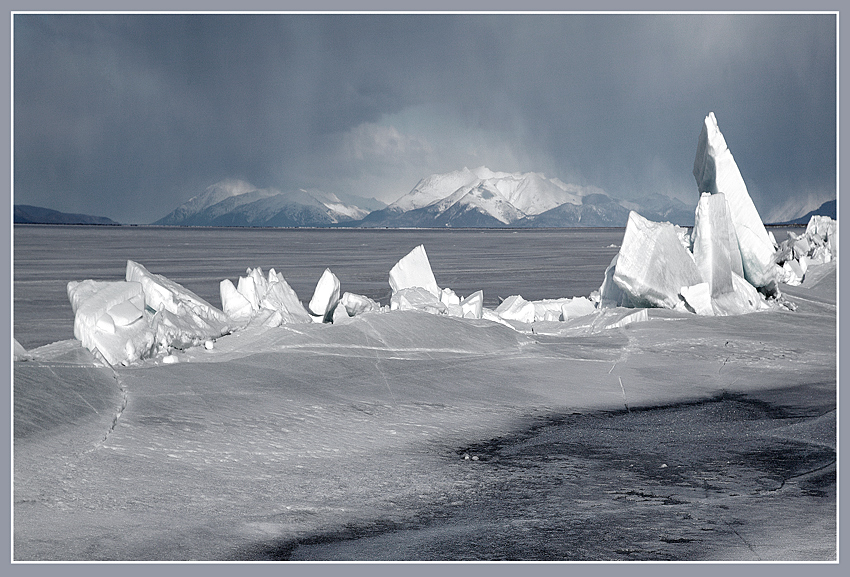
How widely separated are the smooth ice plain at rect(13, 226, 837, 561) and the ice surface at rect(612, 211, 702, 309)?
39.5 inches

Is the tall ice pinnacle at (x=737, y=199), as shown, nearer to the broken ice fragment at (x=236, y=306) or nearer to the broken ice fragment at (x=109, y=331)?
the broken ice fragment at (x=236, y=306)

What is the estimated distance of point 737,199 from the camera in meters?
11.4

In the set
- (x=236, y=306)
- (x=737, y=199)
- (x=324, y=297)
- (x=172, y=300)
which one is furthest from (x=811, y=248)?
(x=172, y=300)

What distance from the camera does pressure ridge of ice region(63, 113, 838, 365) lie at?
6.54 m

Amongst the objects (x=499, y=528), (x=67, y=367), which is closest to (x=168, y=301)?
(x=67, y=367)

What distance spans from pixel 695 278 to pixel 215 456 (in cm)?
718

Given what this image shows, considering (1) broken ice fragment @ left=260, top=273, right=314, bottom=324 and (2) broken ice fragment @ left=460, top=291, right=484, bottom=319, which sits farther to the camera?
(2) broken ice fragment @ left=460, top=291, right=484, bottom=319

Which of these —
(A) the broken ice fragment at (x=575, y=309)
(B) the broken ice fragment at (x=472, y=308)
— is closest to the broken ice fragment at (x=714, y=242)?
(A) the broken ice fragment at (x=575, y=309)

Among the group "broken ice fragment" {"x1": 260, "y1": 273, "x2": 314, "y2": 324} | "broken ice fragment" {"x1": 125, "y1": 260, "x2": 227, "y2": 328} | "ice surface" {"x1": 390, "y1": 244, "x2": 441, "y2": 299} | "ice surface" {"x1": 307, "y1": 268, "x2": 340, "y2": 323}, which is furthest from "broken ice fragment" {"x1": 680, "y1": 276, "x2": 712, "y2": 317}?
"broken ice fragment" {"x1": 125, "y1": 260, "x2": 227, "y2": 328}

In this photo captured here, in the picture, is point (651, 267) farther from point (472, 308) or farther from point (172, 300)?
point (172, 300)

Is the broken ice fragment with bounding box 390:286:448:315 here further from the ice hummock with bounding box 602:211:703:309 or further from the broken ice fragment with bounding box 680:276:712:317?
the broken ice fragment with bounding box 680:276:712:317

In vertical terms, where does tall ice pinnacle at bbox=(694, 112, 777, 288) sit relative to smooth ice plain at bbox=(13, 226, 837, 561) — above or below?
above

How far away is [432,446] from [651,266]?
5.51 m

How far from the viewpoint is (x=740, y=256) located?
10586 mm
